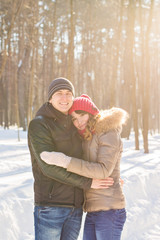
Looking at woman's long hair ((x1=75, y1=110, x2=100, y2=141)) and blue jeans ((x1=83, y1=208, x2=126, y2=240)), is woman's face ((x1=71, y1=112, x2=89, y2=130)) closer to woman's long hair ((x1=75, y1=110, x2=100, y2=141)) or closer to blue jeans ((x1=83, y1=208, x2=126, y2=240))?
woman's long hair ((x1=75, y1=110, x2=100, y2=141))

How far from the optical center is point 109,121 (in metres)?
2.22

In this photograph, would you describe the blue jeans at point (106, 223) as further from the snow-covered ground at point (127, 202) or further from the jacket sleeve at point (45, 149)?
the snow-covered ground at point (127, 202)

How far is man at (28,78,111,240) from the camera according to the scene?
204 centimetres

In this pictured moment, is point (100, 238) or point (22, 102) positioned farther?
point (22, 102)

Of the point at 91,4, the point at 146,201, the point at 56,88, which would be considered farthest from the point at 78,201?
the point at 91,4

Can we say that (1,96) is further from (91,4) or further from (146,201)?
(146,201)

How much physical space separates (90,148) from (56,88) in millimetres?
567

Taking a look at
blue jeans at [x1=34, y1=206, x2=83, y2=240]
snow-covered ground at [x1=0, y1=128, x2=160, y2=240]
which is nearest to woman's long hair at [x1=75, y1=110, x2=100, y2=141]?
blue jeans at [x1=34, y1=206, x2=83, y2=240]

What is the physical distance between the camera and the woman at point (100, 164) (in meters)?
2.14

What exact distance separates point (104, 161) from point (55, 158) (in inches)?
15.7

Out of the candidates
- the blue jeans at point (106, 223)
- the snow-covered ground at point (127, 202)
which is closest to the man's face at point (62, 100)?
the blue jeans at point (106, 223)

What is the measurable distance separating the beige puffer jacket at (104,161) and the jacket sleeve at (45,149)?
70mm

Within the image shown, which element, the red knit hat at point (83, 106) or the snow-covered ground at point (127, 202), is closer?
the red knit hat at point (83, 106)

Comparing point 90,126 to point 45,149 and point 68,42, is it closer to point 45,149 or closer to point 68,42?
point 45,149
